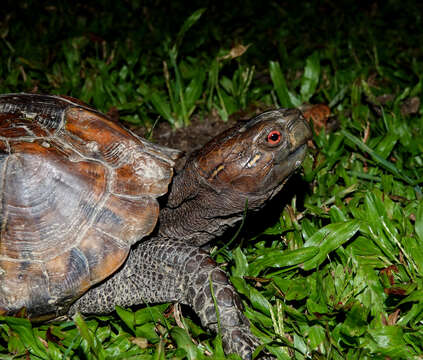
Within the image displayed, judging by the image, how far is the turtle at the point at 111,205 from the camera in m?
2.50

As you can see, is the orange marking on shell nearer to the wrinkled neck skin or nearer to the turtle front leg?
the turtle front leg

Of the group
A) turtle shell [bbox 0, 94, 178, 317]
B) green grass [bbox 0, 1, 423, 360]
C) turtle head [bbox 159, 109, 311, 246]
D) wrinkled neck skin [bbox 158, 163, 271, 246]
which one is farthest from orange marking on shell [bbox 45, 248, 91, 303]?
turtle head [bbox 159, 109, 311, 246]

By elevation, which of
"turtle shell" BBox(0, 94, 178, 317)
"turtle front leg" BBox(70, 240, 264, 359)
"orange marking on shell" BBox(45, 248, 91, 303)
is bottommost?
"turtle front leg" BBox(70, 240, 264, 359)

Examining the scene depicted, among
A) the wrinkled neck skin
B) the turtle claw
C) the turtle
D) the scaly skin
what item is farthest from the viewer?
the wrinkled neck skin

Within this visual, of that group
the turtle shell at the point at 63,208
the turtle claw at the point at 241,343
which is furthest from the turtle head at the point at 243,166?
the turtle claw at the point at 241,343

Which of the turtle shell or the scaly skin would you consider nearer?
the turtle shell

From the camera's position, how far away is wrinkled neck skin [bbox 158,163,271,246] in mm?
2854

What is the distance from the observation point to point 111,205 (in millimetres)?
2611

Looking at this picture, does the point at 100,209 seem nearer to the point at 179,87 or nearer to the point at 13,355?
the point at 13,355

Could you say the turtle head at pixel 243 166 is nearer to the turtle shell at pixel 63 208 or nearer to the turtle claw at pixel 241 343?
the turtle shell at pixel 63 208

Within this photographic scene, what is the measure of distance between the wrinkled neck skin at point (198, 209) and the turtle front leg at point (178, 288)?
0.27 m

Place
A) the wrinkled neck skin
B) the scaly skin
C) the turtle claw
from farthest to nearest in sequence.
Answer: the wrinkled neck skin → the scaly skin → the turtle claw

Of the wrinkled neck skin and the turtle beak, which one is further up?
the turtle beak

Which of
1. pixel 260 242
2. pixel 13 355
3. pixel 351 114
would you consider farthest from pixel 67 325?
pixel 351 114
